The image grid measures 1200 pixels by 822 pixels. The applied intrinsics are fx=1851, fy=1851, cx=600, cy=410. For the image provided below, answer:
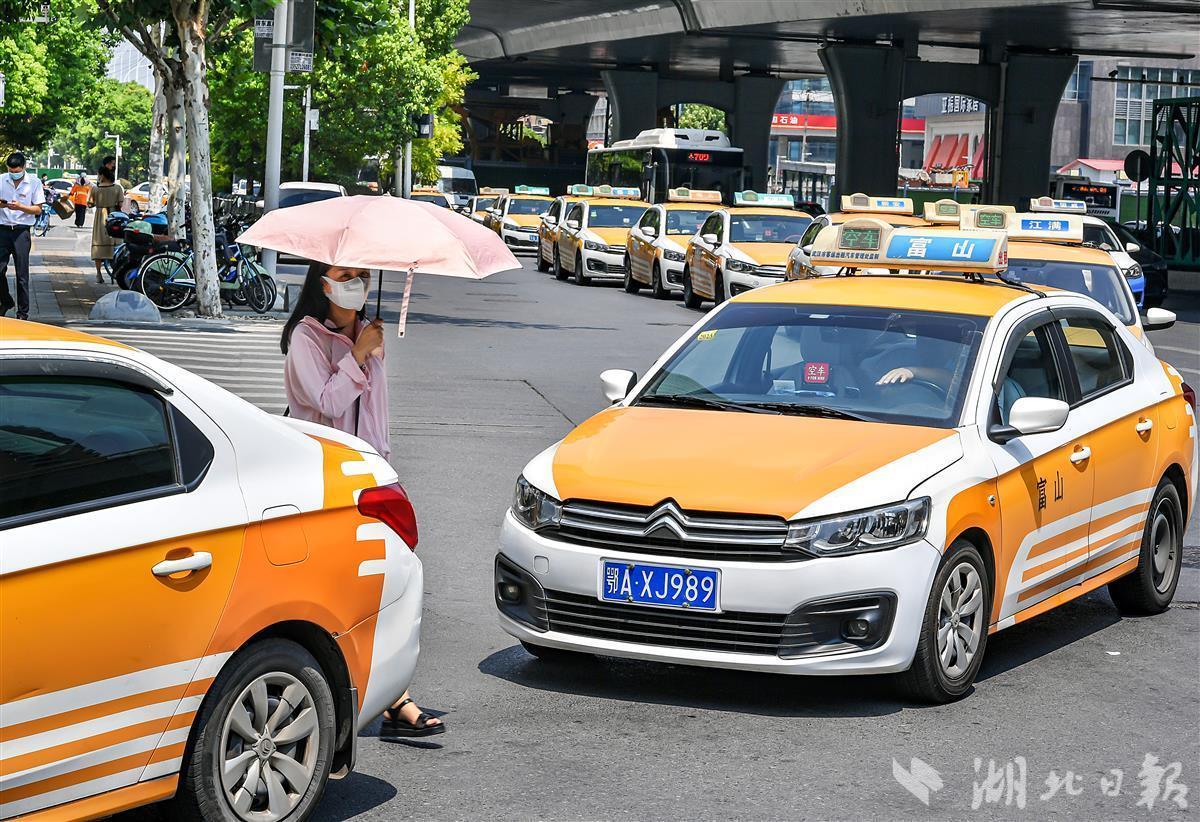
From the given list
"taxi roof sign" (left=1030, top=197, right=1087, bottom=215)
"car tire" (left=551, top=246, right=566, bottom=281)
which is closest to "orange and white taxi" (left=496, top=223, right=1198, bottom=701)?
"taxi roof sign" (left=1030, top=197, right=1087, bottom=215)

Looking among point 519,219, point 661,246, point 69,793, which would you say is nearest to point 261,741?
point 69,793

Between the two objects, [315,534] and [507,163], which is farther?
[507,163]

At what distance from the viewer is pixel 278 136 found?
25.7 m

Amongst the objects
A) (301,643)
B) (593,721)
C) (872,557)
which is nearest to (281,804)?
(301,643)

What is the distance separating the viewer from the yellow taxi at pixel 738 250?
2652 centimetres

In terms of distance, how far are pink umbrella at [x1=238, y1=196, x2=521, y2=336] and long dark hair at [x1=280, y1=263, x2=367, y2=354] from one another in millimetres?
90

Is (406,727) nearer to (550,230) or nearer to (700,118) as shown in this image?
(550,230)

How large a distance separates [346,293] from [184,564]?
6.98ft

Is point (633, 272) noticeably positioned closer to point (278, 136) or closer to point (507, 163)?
point (278, 136)

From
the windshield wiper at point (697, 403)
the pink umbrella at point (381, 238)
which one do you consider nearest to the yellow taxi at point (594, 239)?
the windshield wiper at point (697, 403)

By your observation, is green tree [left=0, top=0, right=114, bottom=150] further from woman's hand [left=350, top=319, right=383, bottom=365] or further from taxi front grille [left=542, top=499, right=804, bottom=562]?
taxi front grille [left=542, top=499, right=804, bottom=562]

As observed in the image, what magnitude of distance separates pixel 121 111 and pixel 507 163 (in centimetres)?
7894

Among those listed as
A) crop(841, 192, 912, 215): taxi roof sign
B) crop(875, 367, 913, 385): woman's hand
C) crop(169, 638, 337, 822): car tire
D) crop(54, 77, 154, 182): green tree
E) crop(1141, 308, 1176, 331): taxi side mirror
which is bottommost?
crop(169, 638, 337, 822): car tire

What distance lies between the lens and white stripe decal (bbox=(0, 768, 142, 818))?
4051 millimetres
